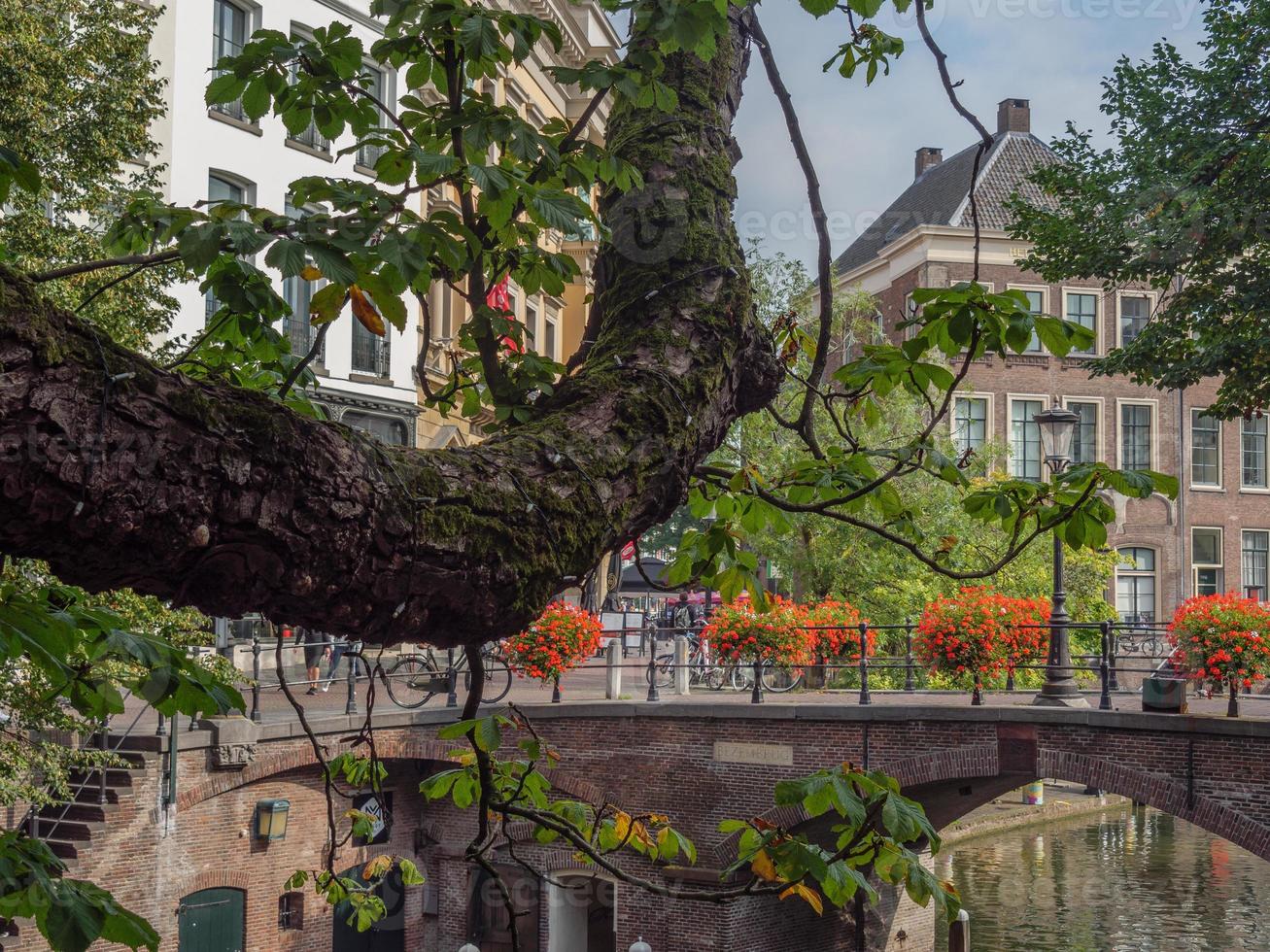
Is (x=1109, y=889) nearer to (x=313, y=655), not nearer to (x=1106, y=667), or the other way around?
(x=1106, y=667)

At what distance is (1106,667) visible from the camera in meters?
15.3

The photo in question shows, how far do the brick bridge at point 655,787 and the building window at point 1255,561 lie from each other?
2067cm

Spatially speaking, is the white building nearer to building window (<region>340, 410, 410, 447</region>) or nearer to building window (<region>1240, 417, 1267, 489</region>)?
building window (<region>340, 410, 410, 447</region>)

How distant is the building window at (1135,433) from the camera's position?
122ft

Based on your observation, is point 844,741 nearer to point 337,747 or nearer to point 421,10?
point 337,747

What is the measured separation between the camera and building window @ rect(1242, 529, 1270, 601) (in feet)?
122

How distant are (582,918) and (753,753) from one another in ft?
13.3

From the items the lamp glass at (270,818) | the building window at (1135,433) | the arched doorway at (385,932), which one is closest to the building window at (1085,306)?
the building window at (1135,433)

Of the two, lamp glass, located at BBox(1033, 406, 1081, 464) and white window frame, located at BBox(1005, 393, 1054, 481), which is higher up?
white window frame, located at BBox(1005, 393, 1054, 481)

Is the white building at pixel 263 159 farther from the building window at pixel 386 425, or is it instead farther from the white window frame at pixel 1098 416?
the white window frame at pixel 1098 416

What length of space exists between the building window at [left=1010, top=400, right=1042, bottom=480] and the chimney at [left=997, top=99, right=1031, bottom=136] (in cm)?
870

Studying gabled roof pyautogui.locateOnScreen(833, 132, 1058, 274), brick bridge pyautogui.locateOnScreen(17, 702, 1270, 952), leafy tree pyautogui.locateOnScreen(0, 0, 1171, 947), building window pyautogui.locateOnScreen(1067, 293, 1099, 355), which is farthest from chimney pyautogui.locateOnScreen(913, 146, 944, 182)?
leafy tree pyautogui.locateOnScreen(0, 0, 1171, 947)

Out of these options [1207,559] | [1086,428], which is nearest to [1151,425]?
[1086,428]

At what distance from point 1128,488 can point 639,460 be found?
1.14m
